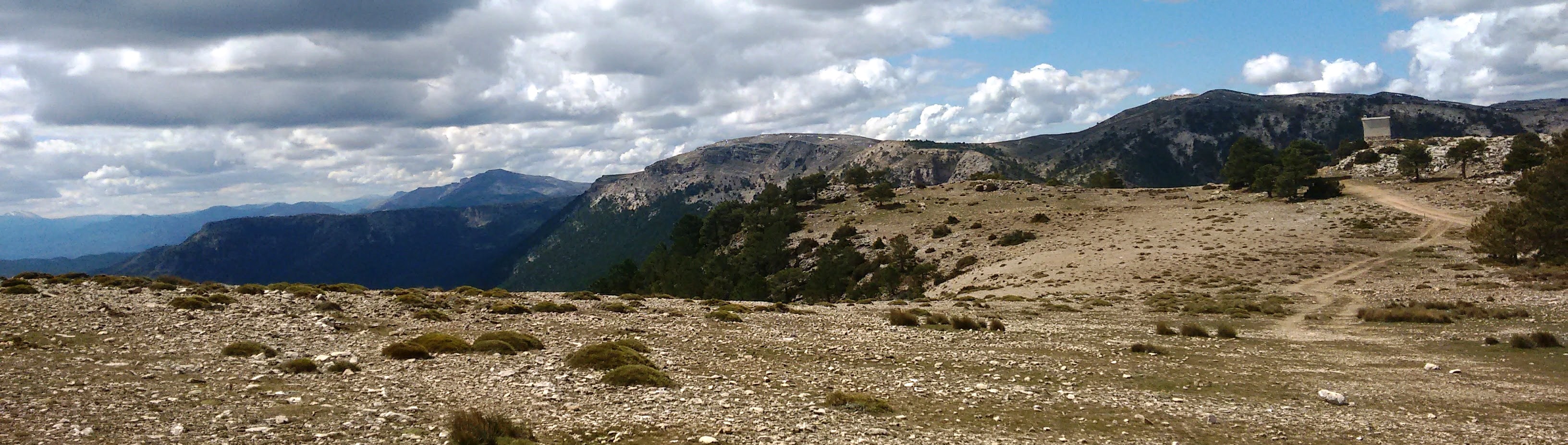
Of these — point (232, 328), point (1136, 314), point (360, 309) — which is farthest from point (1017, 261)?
point (232, 328)

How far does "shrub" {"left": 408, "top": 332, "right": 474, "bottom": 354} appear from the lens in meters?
20.8

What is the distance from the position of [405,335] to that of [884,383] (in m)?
15.4

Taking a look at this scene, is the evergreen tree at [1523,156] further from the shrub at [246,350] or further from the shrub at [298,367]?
the shrub at [246,350]

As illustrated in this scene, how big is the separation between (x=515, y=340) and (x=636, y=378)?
6519mm

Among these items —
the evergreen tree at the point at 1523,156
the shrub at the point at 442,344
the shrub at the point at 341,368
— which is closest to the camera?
the shrub at the point at 341,368

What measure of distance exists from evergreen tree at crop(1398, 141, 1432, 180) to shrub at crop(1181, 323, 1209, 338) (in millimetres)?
89766

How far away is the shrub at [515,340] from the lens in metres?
21.6

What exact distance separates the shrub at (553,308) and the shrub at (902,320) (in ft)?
43.1

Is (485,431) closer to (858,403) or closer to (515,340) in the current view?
(858,403)

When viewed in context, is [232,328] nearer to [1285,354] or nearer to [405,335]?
[405,335]

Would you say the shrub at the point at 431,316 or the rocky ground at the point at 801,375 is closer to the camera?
the rocky ground at the point at 801,375

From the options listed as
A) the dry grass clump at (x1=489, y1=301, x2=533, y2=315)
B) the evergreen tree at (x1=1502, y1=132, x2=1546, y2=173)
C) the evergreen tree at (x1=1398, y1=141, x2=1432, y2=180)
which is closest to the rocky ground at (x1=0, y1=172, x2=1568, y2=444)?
the dry grass clump at (x1=489, y1=301, x2=533, y2=315)

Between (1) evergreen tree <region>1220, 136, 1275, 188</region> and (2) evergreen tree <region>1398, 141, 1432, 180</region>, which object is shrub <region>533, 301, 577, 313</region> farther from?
(2) evergreen tree <region>1398, 141, 1432, 180</region>

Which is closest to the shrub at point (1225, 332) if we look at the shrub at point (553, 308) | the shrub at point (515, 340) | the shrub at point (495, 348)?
the shrub at point (515, 340)
